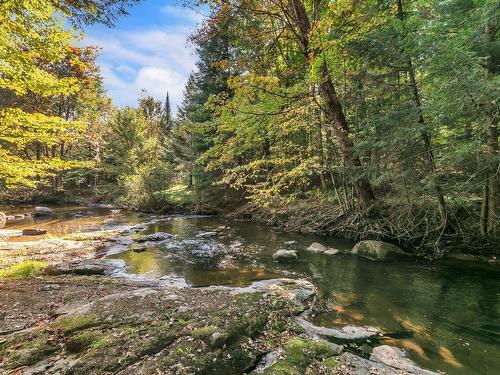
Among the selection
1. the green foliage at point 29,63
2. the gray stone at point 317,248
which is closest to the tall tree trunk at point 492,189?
the gray stone at point 317,248

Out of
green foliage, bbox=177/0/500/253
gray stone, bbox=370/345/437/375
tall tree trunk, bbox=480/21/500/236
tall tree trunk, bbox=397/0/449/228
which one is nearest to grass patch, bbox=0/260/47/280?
green foliage, bbox=177/0/500/253

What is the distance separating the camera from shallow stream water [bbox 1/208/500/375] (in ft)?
15.3

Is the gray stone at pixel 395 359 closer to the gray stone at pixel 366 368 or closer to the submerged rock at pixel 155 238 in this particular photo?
the gray stone at pixel 366 368

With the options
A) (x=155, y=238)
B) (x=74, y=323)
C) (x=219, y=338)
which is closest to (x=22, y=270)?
(x=74, y=323)

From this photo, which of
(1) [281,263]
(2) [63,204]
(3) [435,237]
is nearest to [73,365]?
(1) [281,263]

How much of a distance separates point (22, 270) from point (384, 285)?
8709 mm

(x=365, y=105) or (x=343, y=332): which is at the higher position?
(x=365, y=105)

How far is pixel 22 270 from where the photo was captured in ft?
25.7

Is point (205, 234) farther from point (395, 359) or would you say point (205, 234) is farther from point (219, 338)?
point (395, 359)

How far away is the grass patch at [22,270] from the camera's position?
735 cm

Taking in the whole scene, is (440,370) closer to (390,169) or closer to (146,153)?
(390,169)

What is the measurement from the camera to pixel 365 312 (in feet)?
19.1

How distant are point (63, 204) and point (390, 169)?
3358 centimetres

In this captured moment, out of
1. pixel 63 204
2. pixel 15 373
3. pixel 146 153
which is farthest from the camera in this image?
pixel 146 153
